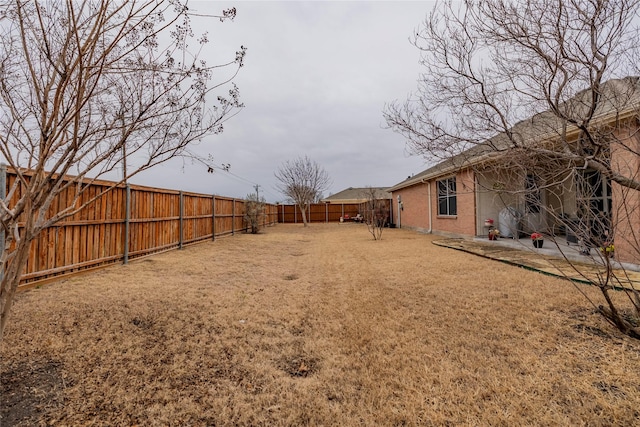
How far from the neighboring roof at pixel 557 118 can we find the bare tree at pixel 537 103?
12 millimetres

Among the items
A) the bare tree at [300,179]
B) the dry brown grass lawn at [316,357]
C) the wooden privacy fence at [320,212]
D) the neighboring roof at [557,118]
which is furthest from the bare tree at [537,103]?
the wooden privacy fence at [320,212]

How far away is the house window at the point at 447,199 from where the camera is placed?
1179 centimetres

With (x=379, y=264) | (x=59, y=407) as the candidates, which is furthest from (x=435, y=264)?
(x=59, y=407)

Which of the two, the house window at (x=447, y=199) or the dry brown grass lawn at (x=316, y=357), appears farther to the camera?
the house window at (x=447, y=199)

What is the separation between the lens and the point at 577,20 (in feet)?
9.12

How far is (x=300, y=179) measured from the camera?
24953 mm

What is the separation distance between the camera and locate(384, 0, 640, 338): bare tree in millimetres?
2768

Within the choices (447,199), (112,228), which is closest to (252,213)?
(447,199)

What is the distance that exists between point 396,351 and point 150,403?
1.99 meters

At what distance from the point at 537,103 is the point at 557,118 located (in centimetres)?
32

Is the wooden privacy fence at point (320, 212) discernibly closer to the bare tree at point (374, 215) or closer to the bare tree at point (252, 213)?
the bare tree at point (374, 215)

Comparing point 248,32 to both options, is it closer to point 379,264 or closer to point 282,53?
point 282,53

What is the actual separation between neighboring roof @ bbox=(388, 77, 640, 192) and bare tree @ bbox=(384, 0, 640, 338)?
0.04 ft

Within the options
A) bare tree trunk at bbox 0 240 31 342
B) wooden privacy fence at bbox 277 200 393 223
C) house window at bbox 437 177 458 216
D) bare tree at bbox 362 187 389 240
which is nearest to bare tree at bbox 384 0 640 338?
bare tree trunk at bbox 0 240 31 342
